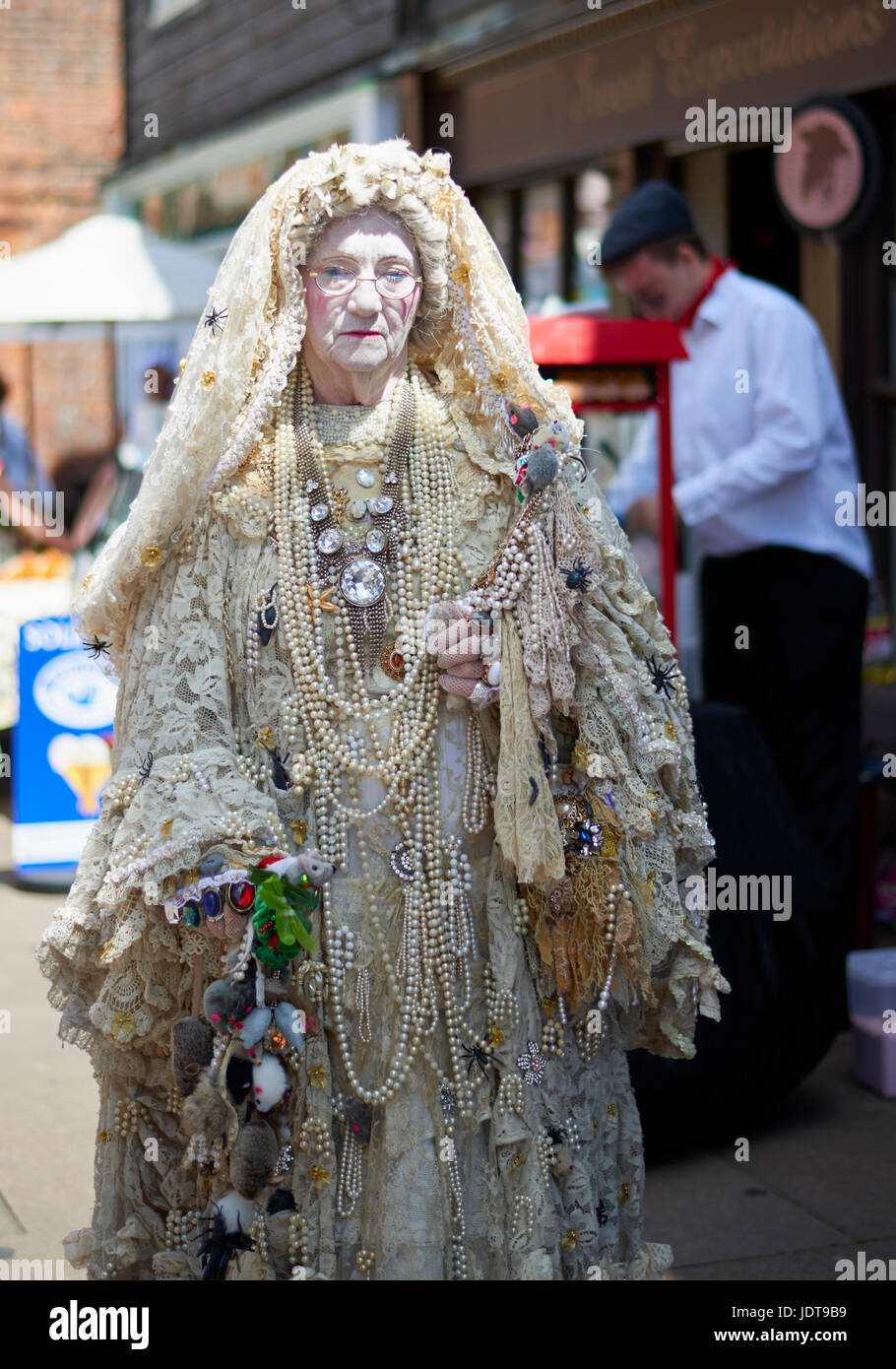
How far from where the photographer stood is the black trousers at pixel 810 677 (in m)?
4.71

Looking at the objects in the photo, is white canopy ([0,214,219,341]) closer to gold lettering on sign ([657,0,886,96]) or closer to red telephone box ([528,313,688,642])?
gold lettering on sign ([657,0,886,96])

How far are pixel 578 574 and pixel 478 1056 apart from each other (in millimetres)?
841

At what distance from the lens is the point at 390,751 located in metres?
2.75

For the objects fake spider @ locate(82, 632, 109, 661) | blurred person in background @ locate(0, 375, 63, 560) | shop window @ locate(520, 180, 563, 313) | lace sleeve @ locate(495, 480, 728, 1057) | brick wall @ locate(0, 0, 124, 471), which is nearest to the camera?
lace sleeve @ locate(495, 480, 728, 1057)

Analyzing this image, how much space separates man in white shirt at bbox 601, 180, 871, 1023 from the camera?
4656 millimetres

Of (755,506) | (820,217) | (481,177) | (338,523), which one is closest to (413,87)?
(481,177)

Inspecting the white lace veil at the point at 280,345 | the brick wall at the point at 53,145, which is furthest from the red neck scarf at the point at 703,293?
the brick wall at the point at 53,145

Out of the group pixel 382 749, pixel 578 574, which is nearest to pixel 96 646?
pixel 382 749

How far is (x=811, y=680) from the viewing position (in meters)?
4.70

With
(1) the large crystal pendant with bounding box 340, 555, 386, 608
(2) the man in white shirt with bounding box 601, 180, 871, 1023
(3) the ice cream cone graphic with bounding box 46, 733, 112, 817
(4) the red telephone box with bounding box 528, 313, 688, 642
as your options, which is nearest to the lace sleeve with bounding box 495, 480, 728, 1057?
(1) the large crystal pendant with bounding box 340, 555, 386, 608

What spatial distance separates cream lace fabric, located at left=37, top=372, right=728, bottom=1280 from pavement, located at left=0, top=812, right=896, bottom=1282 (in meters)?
0.72

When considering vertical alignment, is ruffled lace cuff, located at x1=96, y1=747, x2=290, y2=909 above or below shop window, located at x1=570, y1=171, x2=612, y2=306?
below

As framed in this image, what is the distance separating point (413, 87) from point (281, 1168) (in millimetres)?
7226

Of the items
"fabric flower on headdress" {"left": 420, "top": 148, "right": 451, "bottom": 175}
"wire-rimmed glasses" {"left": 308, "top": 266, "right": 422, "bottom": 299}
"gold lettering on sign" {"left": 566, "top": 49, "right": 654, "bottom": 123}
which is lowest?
"wire-rimmed glasses" {"left": 308, "top": 266, "right": 422, "bottom": 299}
